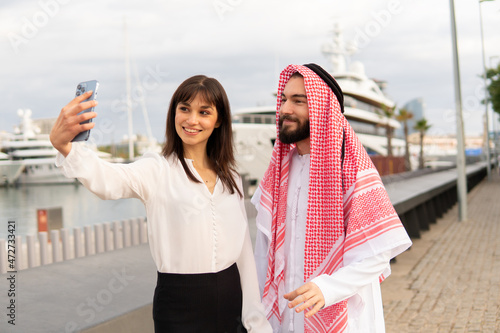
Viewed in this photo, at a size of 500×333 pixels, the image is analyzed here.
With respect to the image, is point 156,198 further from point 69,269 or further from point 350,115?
point 350,115

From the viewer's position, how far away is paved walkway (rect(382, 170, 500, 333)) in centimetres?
557

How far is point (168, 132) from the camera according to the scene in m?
2.30

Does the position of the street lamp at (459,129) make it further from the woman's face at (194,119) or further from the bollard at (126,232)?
the woman's face at (194,119)

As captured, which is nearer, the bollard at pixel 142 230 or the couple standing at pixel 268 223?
the couple standing at pixel 268 223

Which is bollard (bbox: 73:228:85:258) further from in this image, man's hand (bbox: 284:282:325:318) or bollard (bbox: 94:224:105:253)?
man's hand (bbox: 284:282:325:318)

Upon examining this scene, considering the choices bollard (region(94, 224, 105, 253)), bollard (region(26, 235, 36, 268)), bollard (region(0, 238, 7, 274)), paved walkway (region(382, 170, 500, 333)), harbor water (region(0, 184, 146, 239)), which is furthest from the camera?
harbor water (region(0, 184, 146, 239))

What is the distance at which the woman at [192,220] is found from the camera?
6.91 feet

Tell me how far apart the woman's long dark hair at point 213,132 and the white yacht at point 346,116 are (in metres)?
28.8

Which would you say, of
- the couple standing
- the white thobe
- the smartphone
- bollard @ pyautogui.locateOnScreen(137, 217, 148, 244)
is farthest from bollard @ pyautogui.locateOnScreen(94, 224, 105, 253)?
the smartphone

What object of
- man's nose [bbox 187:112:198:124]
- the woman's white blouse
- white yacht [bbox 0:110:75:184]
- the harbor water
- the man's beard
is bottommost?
the harbor water

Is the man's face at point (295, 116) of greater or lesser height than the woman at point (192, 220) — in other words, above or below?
above

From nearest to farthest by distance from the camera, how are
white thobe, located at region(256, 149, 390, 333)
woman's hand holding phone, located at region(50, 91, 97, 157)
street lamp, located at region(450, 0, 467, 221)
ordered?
1. woman's hand holding phone, located at region(50, 91, 97, 157)
2. white thobe, located at region(256, 149, 390, 333)
3. street lamp, located at region(450, 0, 467, 221)

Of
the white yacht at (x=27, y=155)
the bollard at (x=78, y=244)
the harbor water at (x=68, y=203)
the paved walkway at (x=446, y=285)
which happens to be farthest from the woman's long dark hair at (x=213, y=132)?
the white yacht at (x=27, y=155)

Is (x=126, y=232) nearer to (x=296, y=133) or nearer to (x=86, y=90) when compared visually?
(x=296, y=133)
